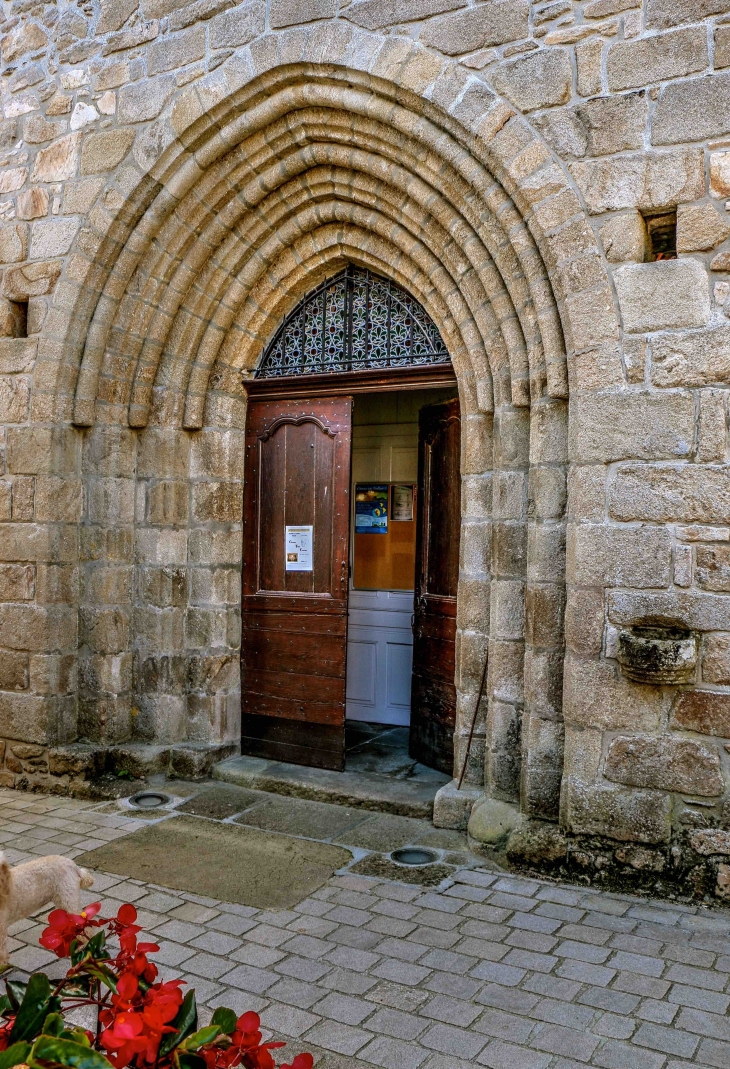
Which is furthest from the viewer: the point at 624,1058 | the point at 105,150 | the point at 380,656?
the point at 380,656

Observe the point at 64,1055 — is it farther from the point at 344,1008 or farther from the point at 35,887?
the point at 35,887

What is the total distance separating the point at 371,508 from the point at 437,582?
1.76 m

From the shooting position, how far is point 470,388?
4410mm

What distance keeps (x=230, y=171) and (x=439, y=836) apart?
3733mm

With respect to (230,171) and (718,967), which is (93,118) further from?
(718,967)

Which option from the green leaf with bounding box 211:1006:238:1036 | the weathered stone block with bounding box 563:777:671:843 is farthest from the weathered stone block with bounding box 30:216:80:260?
the green leaf with bounding box 211:1006:238:1036

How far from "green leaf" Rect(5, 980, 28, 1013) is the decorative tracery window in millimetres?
3770

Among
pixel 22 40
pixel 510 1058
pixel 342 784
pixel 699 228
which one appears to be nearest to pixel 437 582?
pixel 342 784

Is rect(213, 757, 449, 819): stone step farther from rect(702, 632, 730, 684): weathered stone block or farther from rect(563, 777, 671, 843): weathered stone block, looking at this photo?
rect(702, 632, 730, 684): weathered stone block

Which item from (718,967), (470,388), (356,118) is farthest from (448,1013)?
(356,118)

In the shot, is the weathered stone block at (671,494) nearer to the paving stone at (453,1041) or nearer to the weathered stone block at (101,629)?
the paving stone at (453,1041)

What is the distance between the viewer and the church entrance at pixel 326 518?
4.89m

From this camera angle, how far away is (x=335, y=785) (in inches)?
188

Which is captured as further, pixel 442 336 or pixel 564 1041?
pixel 442 336
